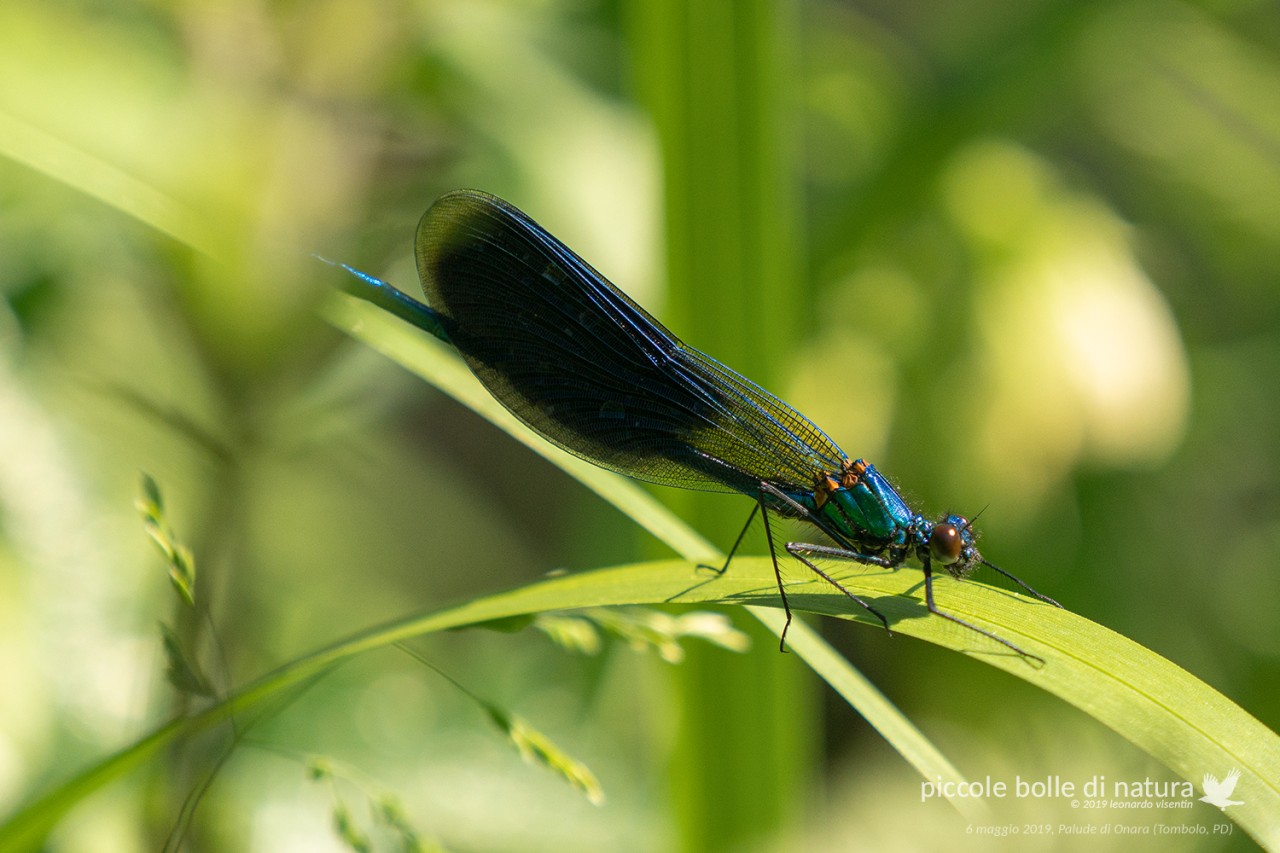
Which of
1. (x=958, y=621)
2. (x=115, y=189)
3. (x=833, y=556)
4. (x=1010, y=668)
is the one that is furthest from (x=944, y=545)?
(x=115, y=189)

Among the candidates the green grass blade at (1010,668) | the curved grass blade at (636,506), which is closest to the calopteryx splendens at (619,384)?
the curved grass blade at (636,506)

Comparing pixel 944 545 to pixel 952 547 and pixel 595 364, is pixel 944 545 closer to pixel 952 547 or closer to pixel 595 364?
pixel 952 547

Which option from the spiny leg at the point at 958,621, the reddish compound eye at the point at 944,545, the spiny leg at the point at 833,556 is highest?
the reddish compound eye at the point at 944,545

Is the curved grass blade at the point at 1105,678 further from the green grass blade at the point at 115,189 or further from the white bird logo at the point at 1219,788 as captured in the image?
the green grass blade at the point at 115,189

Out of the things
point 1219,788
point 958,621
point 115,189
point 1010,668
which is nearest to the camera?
point 1219,788

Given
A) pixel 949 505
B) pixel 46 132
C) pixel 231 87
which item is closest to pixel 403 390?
pixel 231 87

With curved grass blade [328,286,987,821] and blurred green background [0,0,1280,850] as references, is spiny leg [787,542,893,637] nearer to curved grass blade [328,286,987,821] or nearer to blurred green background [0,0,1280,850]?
curved grass blade [328,286,987,821]

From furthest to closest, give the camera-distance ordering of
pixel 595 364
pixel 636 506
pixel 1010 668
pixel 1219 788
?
pixel 595 364 < pixel 636 506 < pixel 1010 668 < pixel 1219 788

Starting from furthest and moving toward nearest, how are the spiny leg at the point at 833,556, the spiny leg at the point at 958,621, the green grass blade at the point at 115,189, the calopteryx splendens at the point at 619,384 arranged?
the calopteryx splendens at the point at 619,384
the green grass blade at the point at 115,189
the spiny leg at the point at 833,556
the spiny leg at the point at 958,621
